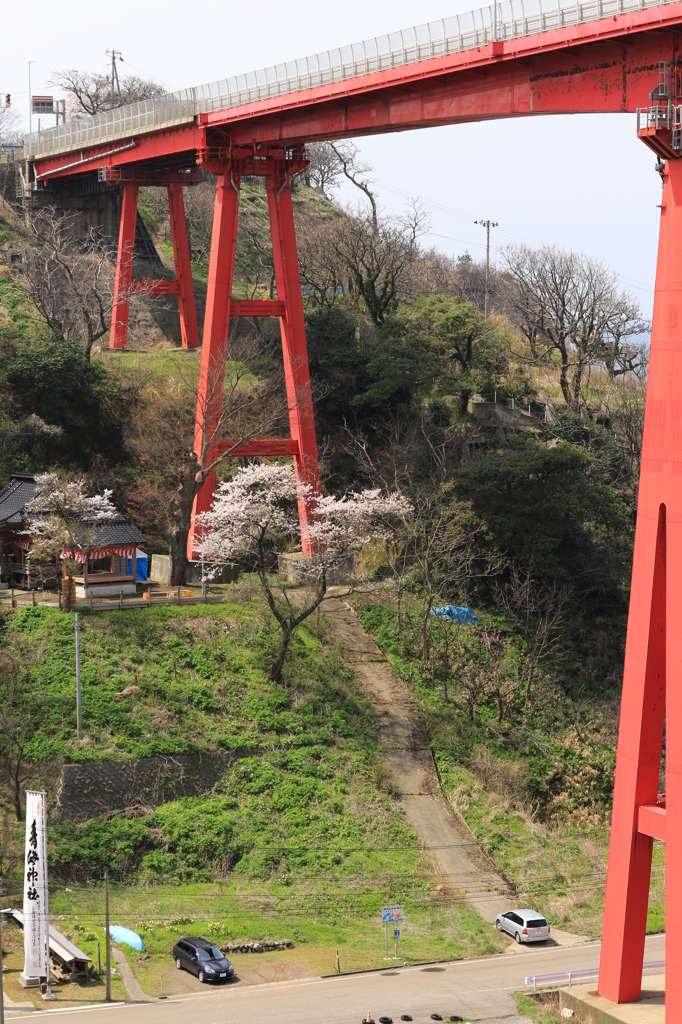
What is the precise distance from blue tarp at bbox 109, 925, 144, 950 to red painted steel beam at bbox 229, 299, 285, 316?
22745mm

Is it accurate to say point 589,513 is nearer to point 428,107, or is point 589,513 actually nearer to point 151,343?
point 428,107

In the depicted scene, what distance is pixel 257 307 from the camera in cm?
4609

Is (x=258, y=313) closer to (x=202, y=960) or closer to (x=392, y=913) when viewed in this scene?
(x=392, y=913)

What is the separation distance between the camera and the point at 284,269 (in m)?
46.8

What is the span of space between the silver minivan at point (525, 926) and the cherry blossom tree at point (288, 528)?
11.3 metres

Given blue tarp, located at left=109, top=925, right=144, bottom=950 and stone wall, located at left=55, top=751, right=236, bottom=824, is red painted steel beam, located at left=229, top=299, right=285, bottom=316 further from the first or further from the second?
blue tarp, located at left=109, top=925, right=144, bottom=950

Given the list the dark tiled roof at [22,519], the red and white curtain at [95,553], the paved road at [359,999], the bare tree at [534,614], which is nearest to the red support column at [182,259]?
the dark tiled roof at [22,519]

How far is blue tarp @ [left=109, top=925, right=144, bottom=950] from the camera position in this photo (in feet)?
101

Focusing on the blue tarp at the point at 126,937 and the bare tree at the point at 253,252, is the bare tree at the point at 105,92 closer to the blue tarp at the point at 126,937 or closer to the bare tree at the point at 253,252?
the bare tree at the point at 253,252

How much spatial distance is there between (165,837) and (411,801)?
24.6ft

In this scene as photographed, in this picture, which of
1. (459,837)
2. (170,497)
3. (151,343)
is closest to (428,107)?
(170,497)

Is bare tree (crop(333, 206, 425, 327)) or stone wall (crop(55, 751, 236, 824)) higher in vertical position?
bare tree (crop(333, 206, 425, 327))

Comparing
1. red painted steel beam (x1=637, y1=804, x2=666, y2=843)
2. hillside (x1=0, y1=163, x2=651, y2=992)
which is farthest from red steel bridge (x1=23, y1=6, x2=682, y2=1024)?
hillside (x1=0, y1=163, x2=651, y2=992)

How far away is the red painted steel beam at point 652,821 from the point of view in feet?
86.1
